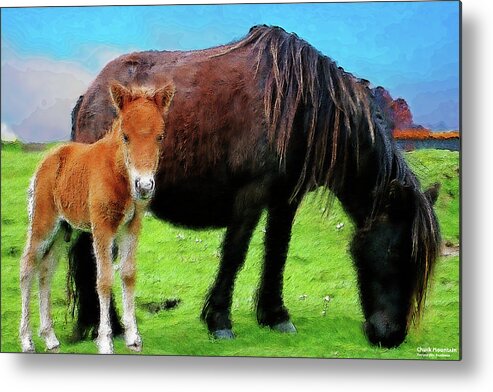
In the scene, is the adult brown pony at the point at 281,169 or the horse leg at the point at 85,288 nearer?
the adult brown pony at the point at 281,169

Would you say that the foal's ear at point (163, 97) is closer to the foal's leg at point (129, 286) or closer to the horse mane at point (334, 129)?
the horse mane at point (334, 129)

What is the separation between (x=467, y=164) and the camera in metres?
4.06

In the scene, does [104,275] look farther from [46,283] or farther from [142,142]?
[142,142]

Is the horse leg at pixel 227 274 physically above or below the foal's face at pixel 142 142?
below

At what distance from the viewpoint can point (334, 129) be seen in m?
4.09

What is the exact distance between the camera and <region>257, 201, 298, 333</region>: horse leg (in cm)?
425

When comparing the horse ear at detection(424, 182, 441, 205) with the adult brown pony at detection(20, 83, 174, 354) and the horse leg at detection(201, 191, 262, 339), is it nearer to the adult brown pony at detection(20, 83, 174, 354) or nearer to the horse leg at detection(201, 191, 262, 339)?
the horse leg at detection(201, 191, 262, 339)

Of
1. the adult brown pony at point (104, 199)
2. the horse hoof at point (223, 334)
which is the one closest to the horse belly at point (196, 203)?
the adult brown pony at point (104, 199)

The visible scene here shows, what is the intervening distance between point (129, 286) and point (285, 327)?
2.46ft

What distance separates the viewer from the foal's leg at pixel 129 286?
14.0ft

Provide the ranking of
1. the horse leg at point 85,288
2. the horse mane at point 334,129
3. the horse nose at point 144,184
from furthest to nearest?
1. the horse leg at point 85,288
2. the horse mane at point 334,129
3. the horse nose at point 144,184

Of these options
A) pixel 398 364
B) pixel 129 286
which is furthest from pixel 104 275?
pixel 398 364

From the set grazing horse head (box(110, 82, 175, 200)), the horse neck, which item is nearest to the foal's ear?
grazing horse head (box(110, 82, 175, 200))

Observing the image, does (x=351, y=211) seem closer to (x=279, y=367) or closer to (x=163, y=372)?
(x=279, y=367)
